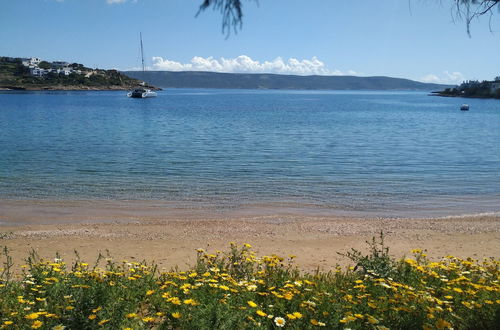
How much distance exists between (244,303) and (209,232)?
715 centimetres

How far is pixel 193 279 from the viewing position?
6.23m

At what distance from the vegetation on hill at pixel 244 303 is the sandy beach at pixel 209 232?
3632mm

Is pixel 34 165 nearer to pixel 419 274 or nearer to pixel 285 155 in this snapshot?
pixel 285 155

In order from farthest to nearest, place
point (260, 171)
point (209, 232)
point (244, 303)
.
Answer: point (260, 171) → point (209, 232) → point (244, 303)

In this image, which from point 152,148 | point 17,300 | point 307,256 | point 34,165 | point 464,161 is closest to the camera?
point 17,300

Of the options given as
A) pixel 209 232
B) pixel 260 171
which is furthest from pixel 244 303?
pixel 260 171

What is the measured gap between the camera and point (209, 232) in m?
Result: 12.5

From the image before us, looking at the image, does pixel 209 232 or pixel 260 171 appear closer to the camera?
pixel 209 232

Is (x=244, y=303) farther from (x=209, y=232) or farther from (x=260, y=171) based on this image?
(x=260, y=171)

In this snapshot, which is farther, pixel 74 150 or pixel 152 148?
pixel 152 148

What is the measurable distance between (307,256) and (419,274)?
4.19 m

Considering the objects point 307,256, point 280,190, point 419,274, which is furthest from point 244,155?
point 419,274

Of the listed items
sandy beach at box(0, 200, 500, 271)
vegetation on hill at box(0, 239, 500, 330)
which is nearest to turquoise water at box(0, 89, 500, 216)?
sandy beach at box(0, 200, 500, 271)

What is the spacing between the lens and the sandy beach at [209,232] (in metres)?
10.8
